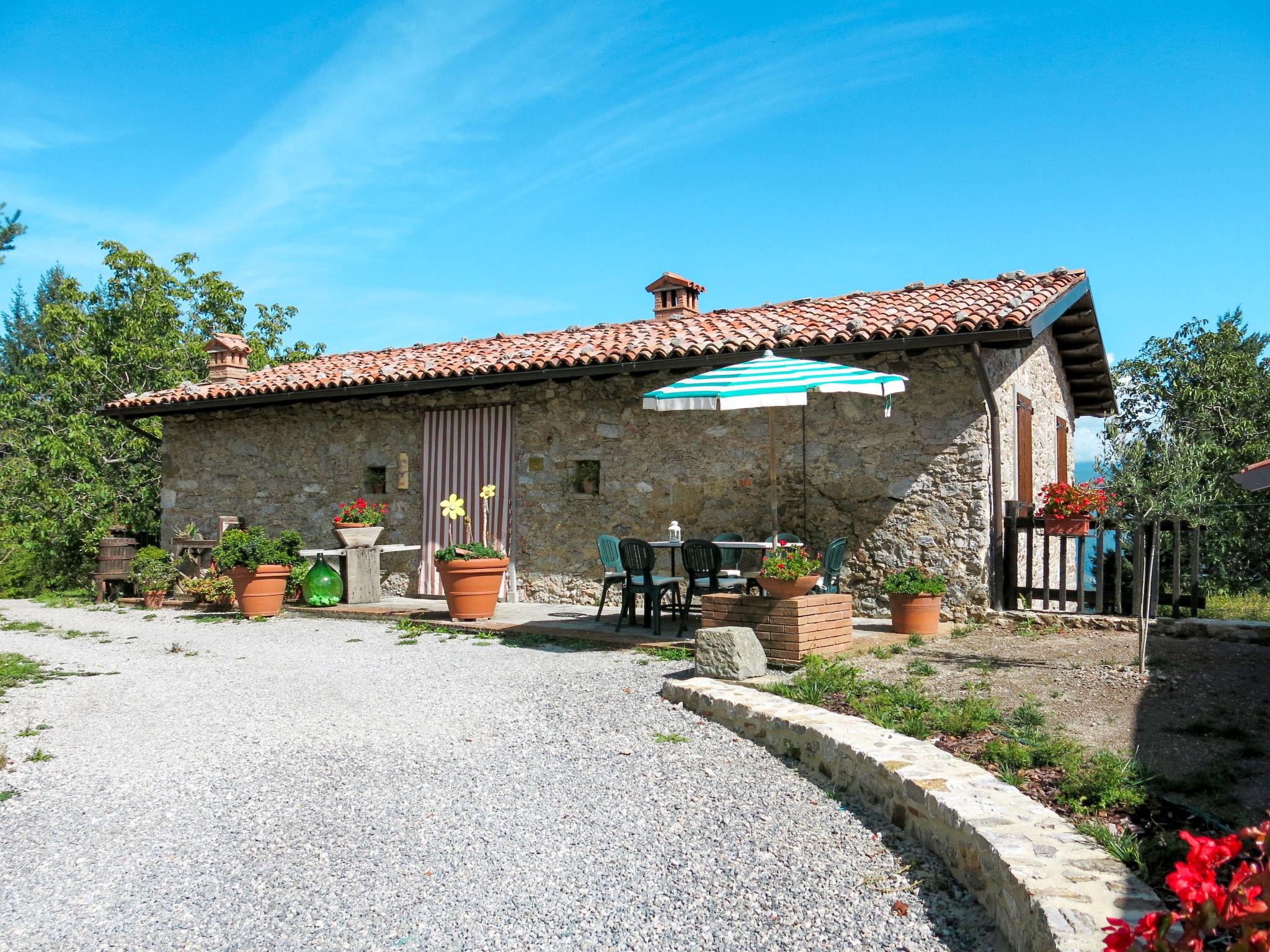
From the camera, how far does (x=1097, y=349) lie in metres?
12.0

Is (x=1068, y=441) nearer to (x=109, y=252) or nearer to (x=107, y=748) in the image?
(x=107, y=748)

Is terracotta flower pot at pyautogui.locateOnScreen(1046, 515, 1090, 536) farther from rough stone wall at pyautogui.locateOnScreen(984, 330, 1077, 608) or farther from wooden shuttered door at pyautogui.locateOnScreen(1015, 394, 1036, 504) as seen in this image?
wooden shuttered door at pyautogui.locateOnScreen(1015, 394, 1036, 504)

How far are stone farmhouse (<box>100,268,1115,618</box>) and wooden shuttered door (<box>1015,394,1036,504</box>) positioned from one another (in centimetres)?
4

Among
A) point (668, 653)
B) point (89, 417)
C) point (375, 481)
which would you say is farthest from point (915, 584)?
point (89, 417)

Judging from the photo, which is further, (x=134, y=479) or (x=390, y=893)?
(x=134, y=479)

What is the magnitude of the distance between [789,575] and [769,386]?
1342mm

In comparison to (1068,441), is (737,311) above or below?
above

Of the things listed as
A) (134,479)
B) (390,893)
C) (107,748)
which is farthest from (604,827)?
(134,479)

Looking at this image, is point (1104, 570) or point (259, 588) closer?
point (1104, 570)

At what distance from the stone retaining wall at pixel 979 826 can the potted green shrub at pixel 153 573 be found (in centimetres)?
881

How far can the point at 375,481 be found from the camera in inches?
453

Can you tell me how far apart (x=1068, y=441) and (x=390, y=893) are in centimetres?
1232

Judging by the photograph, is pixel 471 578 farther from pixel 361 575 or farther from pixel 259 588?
pixel 259 588

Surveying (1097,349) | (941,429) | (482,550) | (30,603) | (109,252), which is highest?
(109,252)
